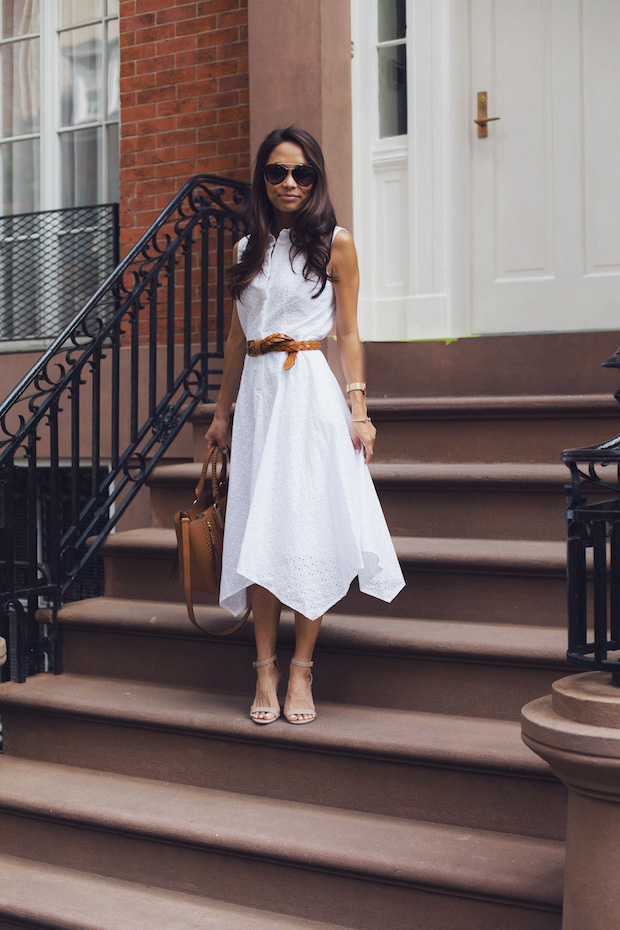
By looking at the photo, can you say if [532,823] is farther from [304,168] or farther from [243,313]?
[304,168]

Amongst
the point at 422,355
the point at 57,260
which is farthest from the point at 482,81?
the point at 57,260

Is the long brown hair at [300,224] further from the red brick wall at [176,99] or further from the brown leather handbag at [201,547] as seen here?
the red brick wall at [176,99]

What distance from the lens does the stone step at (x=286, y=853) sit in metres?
2.56

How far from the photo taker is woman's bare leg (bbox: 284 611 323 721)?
3203 millimetres

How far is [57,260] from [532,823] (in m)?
4.73

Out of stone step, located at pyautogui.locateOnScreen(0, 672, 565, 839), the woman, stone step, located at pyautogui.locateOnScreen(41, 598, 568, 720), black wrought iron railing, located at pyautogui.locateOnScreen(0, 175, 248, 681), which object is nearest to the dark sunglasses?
the woman

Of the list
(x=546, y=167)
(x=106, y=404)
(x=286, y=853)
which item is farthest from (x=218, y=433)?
(x=546, y=167)

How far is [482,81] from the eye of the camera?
5.10 meters

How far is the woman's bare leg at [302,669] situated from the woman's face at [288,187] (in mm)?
1301

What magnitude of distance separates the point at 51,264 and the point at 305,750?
4.20 metres

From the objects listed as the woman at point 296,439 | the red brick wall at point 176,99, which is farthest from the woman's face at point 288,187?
the red brick wall at point 176,99

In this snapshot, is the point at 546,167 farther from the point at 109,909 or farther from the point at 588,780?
the point at 109,909

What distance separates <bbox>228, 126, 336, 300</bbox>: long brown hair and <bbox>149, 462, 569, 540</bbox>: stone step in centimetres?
101

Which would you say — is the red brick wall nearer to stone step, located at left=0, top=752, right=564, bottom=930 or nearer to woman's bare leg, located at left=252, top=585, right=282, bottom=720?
woman's bare leg, located at left=252, top=585, right=282, bottom=720
